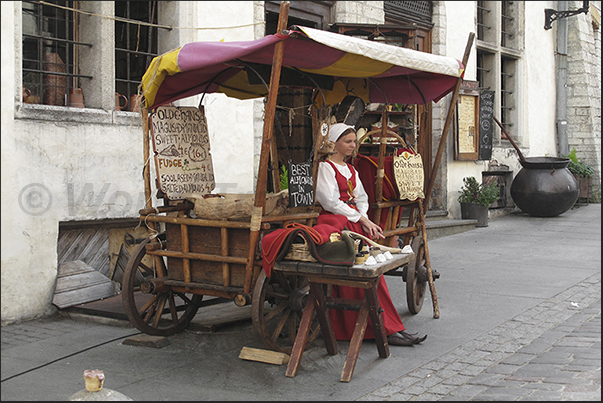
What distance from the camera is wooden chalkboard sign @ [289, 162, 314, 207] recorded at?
4.92 m

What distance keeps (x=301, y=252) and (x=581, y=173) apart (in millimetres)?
12360

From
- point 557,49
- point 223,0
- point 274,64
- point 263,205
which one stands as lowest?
point 263,205

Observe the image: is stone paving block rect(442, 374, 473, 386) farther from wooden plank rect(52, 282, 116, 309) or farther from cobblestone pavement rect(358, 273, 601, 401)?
wooden plank rect(52, 282, 116, 309)

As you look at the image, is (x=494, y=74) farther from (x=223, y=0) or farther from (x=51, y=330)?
(x=51, y=330)

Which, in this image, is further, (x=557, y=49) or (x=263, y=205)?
(x=557, y=49)

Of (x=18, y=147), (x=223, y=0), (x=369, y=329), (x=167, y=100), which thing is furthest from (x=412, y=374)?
(x=223, y=0)

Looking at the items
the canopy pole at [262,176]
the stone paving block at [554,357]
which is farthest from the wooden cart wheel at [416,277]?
the canopy pole at [262,176]

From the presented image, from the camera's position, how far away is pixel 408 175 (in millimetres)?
6043

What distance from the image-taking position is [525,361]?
4.73 meters

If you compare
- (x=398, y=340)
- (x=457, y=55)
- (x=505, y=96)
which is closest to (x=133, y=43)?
(x=398, y=340)

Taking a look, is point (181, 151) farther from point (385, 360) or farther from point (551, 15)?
point (551, 15)

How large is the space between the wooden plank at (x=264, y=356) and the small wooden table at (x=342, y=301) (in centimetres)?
18

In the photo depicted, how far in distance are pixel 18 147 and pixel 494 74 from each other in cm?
1040

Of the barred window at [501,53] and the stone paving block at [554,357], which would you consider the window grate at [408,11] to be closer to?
the barred window at [501,53]
